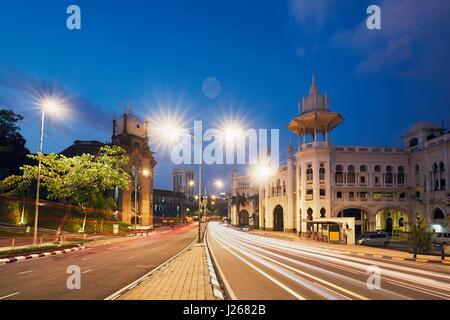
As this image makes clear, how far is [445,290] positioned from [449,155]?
42.8m

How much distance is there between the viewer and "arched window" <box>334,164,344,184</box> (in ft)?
193

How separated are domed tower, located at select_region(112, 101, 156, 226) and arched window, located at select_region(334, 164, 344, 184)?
151 ft

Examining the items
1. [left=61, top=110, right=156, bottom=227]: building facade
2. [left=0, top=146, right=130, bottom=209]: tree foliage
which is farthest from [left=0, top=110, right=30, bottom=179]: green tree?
[left=0, top=146, right=130, bottom=209]: tree foliage

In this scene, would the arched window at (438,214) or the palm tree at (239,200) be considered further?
the palm tree at (239,200)

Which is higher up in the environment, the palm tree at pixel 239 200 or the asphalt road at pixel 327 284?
the palm tree at pixel 239 200

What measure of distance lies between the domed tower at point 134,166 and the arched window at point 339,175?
45922mm

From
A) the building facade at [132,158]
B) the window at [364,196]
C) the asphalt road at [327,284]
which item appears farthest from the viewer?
the building facade at [132,158]

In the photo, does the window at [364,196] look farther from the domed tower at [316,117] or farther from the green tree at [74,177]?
the green tree at [74,177]

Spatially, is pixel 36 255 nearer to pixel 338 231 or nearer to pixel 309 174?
pixel 338 231

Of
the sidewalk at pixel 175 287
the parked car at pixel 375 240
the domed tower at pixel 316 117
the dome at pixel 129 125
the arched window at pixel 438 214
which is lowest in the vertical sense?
the parked car at pixel 375 240

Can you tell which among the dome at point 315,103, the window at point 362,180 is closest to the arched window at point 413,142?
the window at point 362,180

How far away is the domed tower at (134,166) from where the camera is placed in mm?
83250
